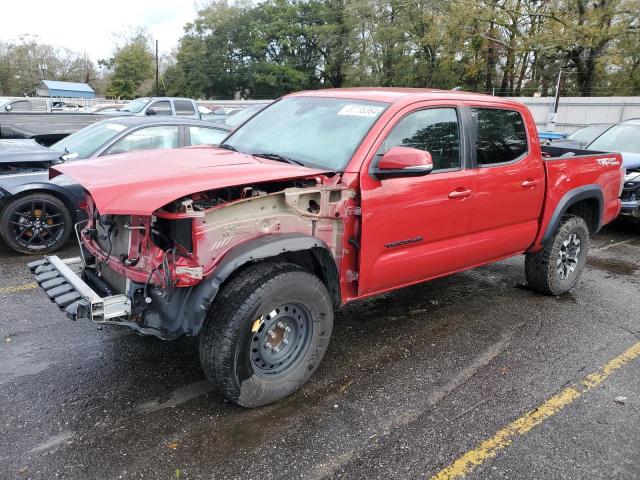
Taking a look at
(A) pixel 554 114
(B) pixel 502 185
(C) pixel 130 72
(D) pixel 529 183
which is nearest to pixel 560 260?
(D) pixel 529 183

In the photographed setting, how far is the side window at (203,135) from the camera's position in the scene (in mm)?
6875

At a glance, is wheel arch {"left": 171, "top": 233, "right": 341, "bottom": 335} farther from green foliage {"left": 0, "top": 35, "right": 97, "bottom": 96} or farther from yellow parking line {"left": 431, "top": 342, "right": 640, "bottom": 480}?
green foliage {"left": 0, "top": 35, "right": 97, "bottom": 96}

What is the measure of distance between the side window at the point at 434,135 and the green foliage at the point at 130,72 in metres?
69.3

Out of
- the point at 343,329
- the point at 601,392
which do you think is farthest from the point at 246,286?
the point at 601,392

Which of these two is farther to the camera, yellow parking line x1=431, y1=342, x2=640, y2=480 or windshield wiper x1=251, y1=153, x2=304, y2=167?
windshield wiper x1=251, y1=153, x2=304, y2=167

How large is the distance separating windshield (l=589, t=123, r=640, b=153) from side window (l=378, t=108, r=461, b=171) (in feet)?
21.6

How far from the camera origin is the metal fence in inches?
872

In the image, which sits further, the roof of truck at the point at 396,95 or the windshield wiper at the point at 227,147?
the windshield wiper at the point at 227,147

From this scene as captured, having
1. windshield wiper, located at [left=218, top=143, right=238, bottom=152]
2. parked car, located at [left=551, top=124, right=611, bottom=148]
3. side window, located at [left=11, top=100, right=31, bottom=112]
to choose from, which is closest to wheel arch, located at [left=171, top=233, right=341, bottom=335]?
windshield wiper, located at [left=218, top=143, right=238, bottom=152]

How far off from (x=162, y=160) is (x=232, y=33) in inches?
2578

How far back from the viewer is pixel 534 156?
464cm

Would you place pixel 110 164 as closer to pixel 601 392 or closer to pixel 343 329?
pixel 343 329

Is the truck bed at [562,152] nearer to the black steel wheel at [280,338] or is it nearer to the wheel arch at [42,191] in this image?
the black steel wheel at [280,338]

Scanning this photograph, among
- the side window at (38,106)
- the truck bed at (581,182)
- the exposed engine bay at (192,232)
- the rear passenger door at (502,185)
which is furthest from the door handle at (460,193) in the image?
the side window at (38,106)
